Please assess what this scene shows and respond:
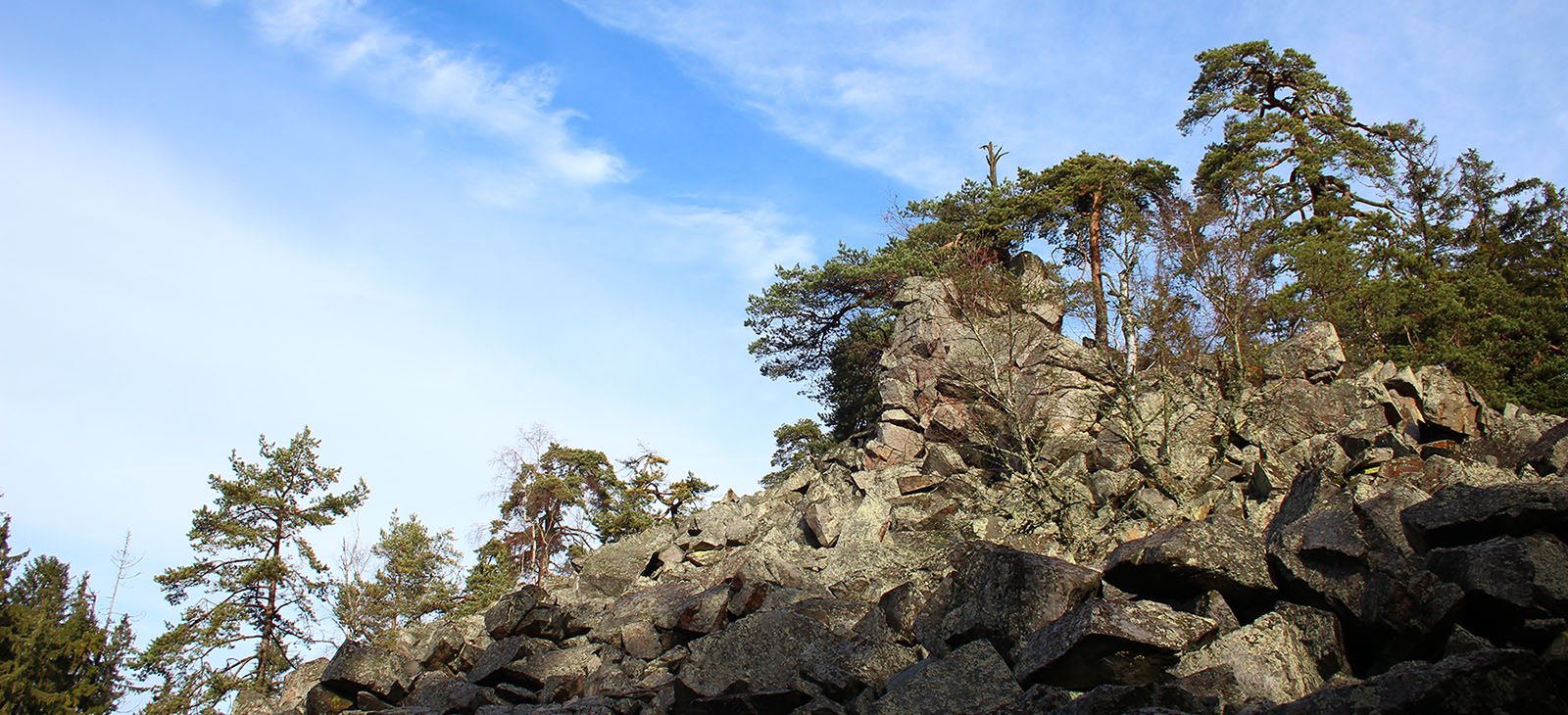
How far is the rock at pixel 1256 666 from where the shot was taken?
334 inches

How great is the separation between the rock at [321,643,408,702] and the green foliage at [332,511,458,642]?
42.6 ft

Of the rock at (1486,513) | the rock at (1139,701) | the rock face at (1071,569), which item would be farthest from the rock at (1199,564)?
the rock at (1139,701)

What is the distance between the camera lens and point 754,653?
12.8m

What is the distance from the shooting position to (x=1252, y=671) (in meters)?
8.59

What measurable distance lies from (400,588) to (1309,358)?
1256 inches

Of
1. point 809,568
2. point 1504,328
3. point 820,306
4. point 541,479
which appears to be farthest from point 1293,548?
point 541,479

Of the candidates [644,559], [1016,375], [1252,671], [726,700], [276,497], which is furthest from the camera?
[276,497]

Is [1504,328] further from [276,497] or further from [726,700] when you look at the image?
[276,497]

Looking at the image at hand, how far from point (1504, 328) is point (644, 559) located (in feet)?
82.1

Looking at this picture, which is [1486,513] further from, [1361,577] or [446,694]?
[446,694]

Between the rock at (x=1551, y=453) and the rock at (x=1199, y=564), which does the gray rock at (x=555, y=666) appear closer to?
the rock at (x=1199, y=564)

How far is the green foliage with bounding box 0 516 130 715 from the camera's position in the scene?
114 ft

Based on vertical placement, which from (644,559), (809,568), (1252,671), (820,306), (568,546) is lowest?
(1252,671)

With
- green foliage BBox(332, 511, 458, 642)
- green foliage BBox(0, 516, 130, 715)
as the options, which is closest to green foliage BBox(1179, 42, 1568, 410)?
green foliage BBox(332, 511, 458, 642)
